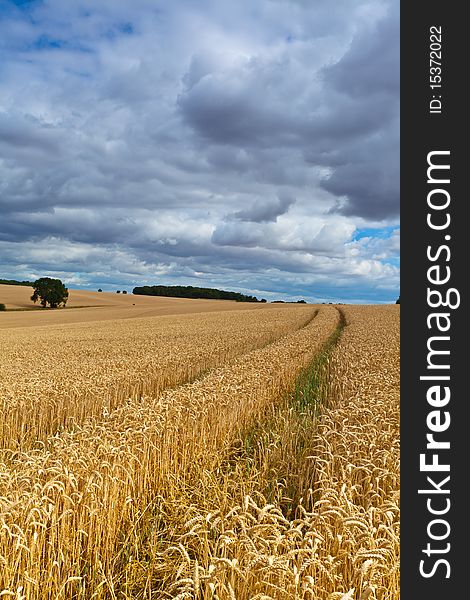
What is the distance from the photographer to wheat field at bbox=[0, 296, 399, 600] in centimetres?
402

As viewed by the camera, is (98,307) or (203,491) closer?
(203,491)

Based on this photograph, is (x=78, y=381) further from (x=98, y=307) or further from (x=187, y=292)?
(x=187, y=292)

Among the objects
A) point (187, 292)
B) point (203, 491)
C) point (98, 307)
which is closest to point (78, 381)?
point (203, 491)

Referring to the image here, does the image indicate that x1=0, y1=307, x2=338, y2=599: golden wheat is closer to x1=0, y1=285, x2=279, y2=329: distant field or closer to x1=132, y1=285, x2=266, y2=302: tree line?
x1=0, y1=285, x2=279, y2=329: distant field

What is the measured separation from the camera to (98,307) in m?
97.1

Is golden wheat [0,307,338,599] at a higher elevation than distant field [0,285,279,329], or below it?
below

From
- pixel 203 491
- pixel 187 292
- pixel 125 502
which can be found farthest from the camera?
pixel 187 292

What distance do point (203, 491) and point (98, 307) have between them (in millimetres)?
93993

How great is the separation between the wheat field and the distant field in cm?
5603

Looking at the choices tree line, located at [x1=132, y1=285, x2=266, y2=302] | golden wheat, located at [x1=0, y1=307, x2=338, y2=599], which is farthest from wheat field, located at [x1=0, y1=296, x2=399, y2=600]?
tree line, located at [x1=132, y1=285, x2=266, y2=302]

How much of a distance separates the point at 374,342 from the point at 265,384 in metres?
13.4

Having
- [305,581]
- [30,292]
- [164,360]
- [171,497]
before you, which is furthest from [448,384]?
[30,292]

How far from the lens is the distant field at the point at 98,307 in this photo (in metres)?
72.9

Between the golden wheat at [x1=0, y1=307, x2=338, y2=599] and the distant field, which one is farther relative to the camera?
the distant field
